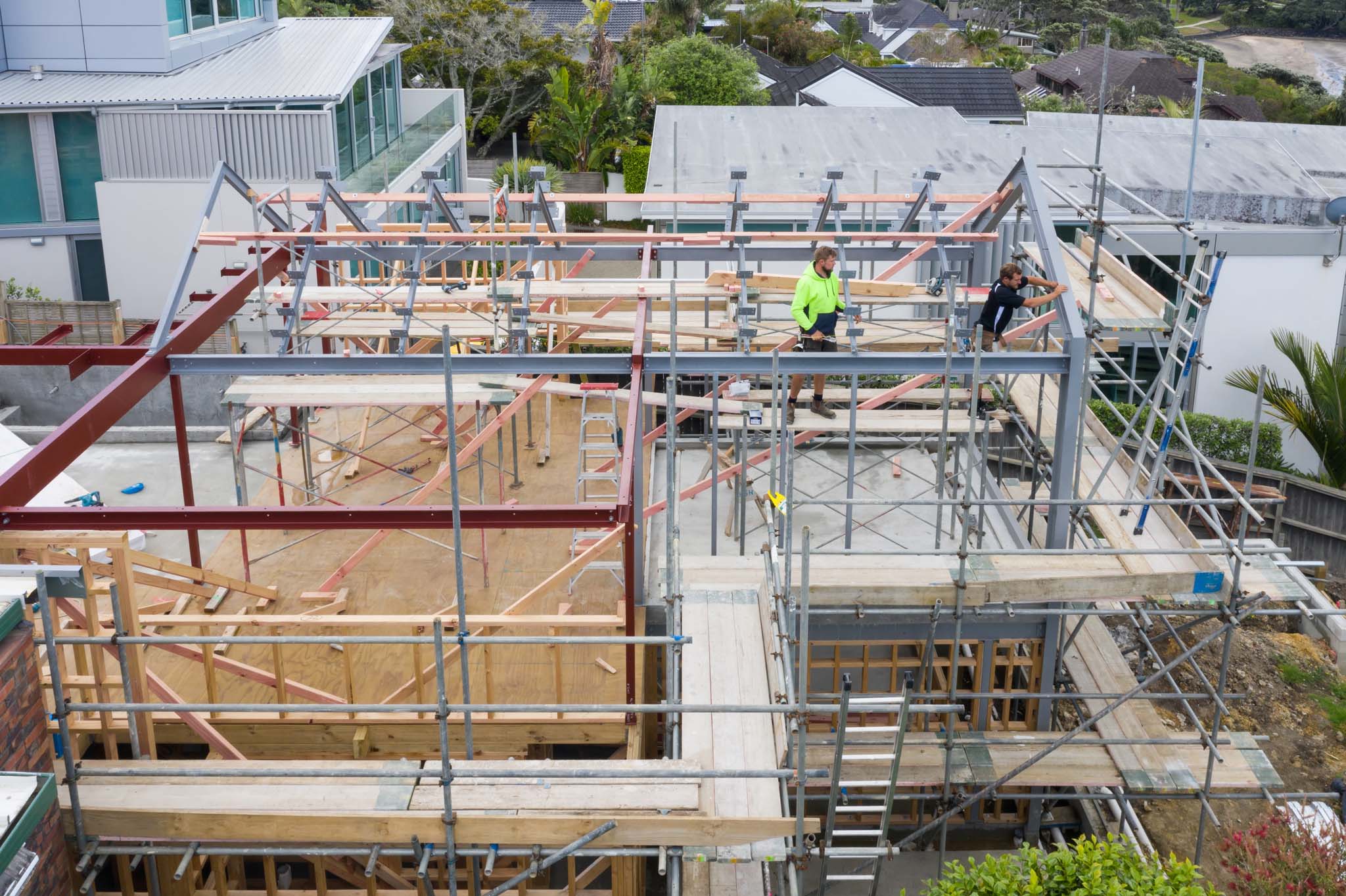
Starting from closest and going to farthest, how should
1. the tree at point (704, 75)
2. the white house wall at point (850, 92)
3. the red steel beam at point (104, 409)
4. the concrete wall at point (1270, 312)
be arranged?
1. the red steel beam at point (104, 409)
2. the concrete wall at point (1270, 312)
3. the tree at point (704, 75)
4. the white house wall at point (850, 92)

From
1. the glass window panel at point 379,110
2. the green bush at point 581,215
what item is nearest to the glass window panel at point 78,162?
the glass window panel at point 379,110

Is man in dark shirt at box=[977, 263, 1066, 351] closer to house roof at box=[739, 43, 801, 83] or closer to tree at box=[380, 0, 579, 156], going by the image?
tree at box=[380, 0, 579, 156]

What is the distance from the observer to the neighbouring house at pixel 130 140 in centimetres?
2603

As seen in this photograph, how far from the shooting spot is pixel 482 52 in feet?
143

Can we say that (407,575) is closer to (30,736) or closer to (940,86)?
(30,736)

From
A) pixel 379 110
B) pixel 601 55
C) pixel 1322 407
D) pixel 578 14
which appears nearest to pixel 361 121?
pixel 379 110

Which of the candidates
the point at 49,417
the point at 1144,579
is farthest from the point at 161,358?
the point at 49,417

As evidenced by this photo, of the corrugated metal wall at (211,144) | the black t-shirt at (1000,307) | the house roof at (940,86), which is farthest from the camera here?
the house roof at (940,86)

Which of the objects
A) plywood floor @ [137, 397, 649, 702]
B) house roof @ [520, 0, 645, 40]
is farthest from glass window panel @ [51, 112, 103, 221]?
house roof @ [520, 0, 645, 40]

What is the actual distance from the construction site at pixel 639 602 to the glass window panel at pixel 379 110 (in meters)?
14.5

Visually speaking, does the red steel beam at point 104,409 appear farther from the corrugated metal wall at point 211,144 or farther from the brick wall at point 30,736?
the corrugated metal wall at point 211,144

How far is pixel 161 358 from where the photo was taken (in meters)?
12.0

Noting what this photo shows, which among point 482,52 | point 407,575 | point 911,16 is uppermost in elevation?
point 911,16

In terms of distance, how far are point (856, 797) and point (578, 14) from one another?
2489 inches
